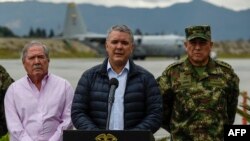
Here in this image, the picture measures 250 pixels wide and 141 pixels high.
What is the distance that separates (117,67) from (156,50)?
3091 inches

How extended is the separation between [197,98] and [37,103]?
1.09 m

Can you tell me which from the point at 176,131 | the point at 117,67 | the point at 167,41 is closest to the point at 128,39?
the point at 117,67

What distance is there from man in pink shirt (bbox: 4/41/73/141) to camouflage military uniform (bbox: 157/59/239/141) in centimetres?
73

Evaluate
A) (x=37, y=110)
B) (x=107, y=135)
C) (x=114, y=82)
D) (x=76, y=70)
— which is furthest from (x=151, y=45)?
(x=107, y=135)

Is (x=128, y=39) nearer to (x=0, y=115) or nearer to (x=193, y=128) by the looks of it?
(x=193, y=128)

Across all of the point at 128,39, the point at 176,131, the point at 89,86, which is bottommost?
the point at 176,131

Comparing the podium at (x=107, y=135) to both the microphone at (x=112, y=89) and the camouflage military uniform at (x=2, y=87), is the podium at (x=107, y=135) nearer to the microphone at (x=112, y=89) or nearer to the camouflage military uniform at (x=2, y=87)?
the microphone at (x=112, y=89)

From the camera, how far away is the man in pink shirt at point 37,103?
14.6 ft

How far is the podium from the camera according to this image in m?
3.62

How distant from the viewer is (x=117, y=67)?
169 inches

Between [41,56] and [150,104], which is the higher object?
[41,56]

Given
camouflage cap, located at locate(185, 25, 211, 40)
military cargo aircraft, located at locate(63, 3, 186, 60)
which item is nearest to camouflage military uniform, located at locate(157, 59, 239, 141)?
camouflage cap, located at locate(185, 25, 211, 40)

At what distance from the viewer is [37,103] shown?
4488mm

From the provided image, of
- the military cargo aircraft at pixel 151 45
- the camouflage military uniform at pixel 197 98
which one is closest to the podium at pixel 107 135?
the camouflage military uniform at pixel 197 98
